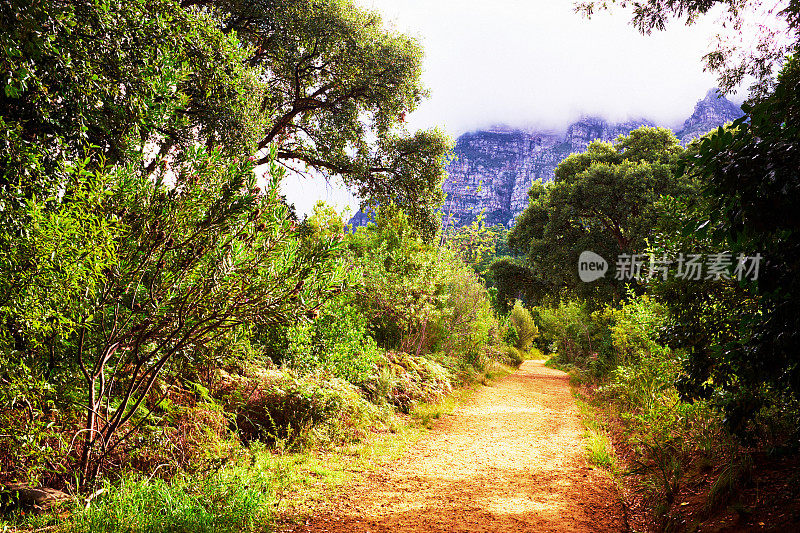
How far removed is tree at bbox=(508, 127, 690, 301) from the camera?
1388cm

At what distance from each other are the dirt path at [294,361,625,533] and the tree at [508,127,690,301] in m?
8.44

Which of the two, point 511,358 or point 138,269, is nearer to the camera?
point 138,269

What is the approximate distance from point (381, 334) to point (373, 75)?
670 centimetres

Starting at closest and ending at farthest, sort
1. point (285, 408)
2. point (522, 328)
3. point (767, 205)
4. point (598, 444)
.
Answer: point (767, 205) < point (285, 408) < point (598, 444) < point (522, 328)

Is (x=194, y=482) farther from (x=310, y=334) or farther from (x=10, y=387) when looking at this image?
(x=310, y=334)

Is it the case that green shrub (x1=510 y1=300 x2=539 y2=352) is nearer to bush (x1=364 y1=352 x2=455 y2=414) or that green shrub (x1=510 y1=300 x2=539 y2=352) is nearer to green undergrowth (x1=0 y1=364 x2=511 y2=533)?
bush (x1=364 y1=352 x2=455 y2=414)

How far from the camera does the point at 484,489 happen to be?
15.9ft

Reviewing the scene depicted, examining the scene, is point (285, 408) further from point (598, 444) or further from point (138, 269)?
point (598, 444)

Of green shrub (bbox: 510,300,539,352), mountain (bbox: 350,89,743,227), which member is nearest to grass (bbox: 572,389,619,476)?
green shrub (bbox: 510,300,539,352)

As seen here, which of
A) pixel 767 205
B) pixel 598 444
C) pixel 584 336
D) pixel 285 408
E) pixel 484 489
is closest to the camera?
pixel 767 205

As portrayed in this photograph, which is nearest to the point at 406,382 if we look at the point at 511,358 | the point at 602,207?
the point at 602,207

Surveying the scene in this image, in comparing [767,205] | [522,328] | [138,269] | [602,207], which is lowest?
[522,328]

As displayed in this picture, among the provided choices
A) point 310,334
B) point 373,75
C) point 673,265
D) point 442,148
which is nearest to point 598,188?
point 442,148

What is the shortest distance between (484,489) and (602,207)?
41.6 feet
